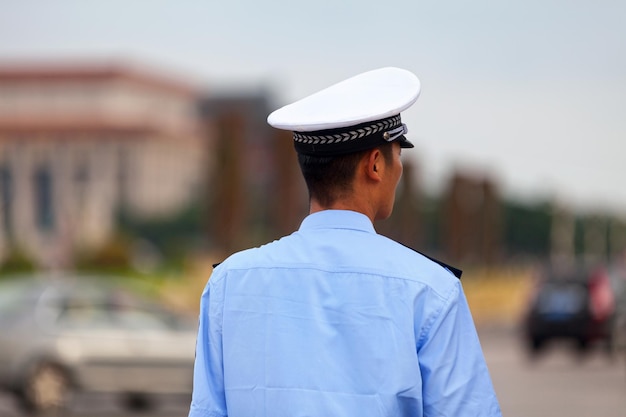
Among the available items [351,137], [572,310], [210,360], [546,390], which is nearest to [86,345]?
[546,390]

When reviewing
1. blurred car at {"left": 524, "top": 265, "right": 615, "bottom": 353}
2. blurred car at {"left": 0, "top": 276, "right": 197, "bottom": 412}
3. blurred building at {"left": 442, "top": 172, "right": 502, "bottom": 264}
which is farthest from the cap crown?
blurred building at {"left": 442, "top": 172, "right": 502, "bottom": 264}

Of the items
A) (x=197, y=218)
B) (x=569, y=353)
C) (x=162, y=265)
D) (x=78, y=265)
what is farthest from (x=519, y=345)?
(x=197, y=218)

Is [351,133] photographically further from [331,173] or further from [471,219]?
[471,219]

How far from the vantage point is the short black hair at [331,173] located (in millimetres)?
2758

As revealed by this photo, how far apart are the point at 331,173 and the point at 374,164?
0.29 feet

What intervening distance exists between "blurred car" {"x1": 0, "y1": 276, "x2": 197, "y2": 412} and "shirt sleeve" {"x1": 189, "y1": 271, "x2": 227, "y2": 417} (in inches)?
503

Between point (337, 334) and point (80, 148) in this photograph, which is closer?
point (337, 334)

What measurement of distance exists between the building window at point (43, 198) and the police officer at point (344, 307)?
4361 inches

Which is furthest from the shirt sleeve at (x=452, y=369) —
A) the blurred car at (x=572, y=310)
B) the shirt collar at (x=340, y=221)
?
the blurred car at (x=572, y=310)

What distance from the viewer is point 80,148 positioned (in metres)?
110

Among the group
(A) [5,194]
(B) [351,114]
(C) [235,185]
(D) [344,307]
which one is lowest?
(A) [5,194]

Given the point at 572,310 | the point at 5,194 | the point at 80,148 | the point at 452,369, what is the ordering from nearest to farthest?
1. the point at 452,369
2. the point at 572,310
3. the point at 80,148
4. the point at 5,194

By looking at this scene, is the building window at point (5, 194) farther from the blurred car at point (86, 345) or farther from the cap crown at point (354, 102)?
the cap crown at point (354, 102)

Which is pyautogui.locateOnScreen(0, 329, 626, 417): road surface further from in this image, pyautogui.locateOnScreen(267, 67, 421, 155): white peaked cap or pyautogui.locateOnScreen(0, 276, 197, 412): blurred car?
pyautogui.locateOnScreen(267, 67, 421, 155): white peaked cap
